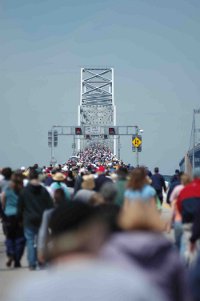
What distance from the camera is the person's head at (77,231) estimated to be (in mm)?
2557

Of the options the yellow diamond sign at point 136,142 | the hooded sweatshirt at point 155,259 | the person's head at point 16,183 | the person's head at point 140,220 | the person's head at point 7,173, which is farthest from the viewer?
the yellow diamond sign at point 136,142

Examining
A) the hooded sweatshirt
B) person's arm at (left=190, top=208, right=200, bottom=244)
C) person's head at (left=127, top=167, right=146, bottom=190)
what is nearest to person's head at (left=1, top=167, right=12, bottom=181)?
person's head at (left=127, top=167, right=146, bottom=190)

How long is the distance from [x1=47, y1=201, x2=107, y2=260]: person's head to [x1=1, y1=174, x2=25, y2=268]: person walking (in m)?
8.87

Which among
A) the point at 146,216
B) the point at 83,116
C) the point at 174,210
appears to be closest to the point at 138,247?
the point at 146,216

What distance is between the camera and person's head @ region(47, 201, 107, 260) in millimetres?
2557

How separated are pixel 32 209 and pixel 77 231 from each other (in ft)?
27.1

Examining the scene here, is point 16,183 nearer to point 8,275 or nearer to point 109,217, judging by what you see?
point 8,275

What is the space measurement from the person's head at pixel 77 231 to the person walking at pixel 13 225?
8.87 metres

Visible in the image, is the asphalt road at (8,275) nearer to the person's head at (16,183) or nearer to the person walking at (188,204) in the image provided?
the person walking at (188,204)

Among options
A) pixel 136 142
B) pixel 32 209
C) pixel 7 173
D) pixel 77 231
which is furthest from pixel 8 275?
pixel 136 142

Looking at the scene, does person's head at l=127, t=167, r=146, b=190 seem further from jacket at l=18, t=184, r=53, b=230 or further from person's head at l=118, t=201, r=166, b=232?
person's head at l=118, t=201, r=166, b=232

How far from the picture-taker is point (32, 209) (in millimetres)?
10891

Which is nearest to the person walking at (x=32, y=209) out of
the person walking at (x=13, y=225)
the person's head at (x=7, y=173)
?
the person walking at (x=13, y=225)

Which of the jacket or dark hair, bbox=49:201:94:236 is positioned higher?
dark hair, bbox=49:201:94:236
